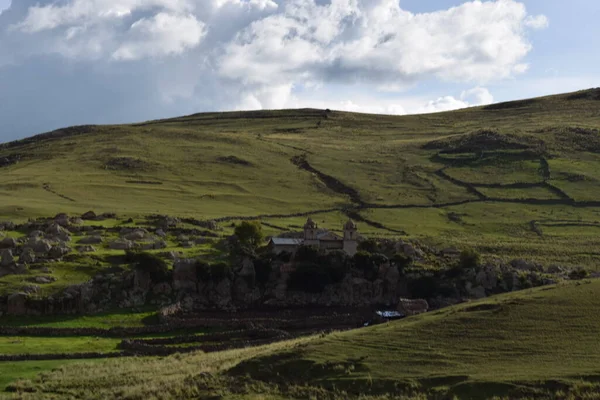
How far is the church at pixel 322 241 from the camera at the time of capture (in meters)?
75.9

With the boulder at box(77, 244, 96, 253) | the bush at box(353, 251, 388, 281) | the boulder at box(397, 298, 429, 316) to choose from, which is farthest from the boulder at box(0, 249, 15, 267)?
the boulder at box(397, 298, 429, 316)

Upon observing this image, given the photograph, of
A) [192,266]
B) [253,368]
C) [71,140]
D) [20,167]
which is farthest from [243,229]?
[71,140]

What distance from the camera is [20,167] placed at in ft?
517

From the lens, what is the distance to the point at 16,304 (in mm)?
58156

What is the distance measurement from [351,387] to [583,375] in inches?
377

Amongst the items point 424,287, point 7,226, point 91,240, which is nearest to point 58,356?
point 91,240

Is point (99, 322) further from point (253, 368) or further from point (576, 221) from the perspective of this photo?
point (576, 221)

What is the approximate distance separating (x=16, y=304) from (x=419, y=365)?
118ft

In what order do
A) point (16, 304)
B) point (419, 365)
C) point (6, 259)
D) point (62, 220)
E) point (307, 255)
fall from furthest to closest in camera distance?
point (62, 220)
point (307, 255)
point (6, 259)
point (16, 304)
point (419, 365)

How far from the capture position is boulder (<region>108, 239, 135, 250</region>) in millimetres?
73625

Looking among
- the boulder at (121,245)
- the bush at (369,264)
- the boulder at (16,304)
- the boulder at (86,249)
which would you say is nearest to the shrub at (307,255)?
the bush at (369,264)

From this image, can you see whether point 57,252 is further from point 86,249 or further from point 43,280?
point 43,280

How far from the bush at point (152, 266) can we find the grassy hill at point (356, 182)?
108ft

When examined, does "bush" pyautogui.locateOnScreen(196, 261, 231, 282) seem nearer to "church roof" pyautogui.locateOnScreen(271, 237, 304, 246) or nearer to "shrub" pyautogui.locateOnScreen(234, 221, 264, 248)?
"church roof" pyautogui.locateOnScreen(271, 237, 304, 246)
